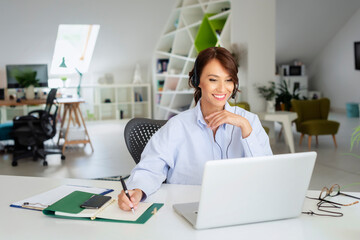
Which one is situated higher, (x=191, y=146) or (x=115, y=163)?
(x=191, y=146)

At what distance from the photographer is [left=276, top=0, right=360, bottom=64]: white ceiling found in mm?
9648

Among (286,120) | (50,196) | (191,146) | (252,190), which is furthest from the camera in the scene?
(286,120)

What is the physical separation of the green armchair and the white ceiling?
3.32 meters

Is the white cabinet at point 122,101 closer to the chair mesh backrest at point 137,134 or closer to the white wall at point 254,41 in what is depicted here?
the white wall at point 254,41

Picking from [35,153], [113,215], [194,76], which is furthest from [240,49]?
[113,215]

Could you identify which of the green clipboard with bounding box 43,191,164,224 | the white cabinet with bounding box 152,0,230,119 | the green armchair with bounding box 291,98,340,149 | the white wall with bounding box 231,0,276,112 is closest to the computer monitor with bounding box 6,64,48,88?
the white cabinet with bounding box 152,0,230,119

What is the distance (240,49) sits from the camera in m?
6.75

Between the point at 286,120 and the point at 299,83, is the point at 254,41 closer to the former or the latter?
the point at 286,120

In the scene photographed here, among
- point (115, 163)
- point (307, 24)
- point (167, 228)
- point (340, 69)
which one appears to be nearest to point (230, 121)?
point (167, 228)

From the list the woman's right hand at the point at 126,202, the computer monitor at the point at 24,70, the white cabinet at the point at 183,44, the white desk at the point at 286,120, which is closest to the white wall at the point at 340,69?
the white cabinet at the point at 183,44

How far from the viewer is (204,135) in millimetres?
1868

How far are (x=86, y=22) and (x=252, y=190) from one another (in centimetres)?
781

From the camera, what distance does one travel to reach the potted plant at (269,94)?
6.43 meters

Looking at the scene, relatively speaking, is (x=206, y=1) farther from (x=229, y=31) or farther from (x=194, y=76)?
(x=194, y=76)
